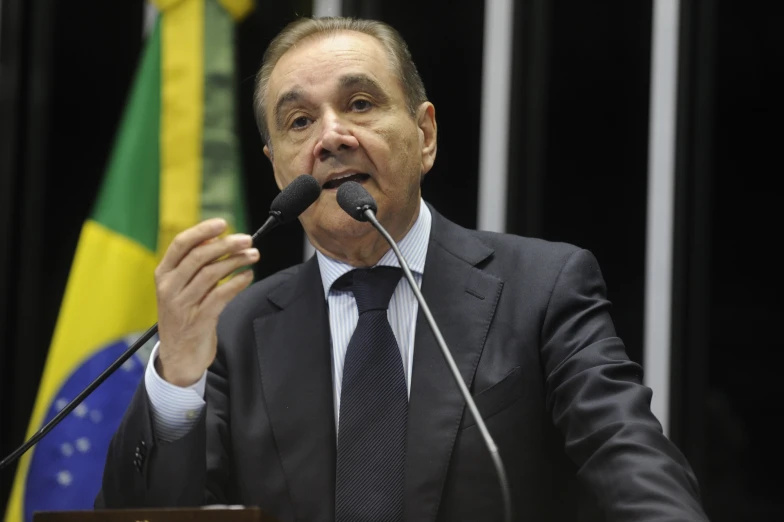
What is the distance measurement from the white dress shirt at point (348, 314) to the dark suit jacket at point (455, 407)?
0.06 feet

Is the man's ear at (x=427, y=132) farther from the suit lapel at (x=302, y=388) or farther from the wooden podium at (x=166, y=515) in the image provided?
the wooden podium at (x=166, y=515)

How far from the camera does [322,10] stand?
344 centimetres

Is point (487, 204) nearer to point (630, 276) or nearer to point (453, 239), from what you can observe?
point (630, 276)

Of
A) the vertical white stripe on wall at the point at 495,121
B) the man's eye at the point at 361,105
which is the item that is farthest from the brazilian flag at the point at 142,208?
the man's eye at the point at 361,105

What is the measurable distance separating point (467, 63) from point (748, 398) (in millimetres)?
1303

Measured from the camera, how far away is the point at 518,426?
1739mm

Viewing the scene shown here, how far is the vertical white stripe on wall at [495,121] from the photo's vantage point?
3283mm

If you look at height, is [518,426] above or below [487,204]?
below

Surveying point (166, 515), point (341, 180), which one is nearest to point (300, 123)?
point (341, 180)

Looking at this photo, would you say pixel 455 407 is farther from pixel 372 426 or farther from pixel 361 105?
pixel 361 105

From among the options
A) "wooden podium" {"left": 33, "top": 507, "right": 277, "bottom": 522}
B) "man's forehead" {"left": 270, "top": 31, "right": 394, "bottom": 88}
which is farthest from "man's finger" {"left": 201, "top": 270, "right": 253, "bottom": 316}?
"man's forehead" {"left": 270, "top": 31, "right": 394, "bottom": 88}

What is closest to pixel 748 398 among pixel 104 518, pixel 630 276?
pixel 630 276

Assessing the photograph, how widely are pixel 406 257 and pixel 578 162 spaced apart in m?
1.38

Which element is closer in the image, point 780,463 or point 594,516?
point 594,516
